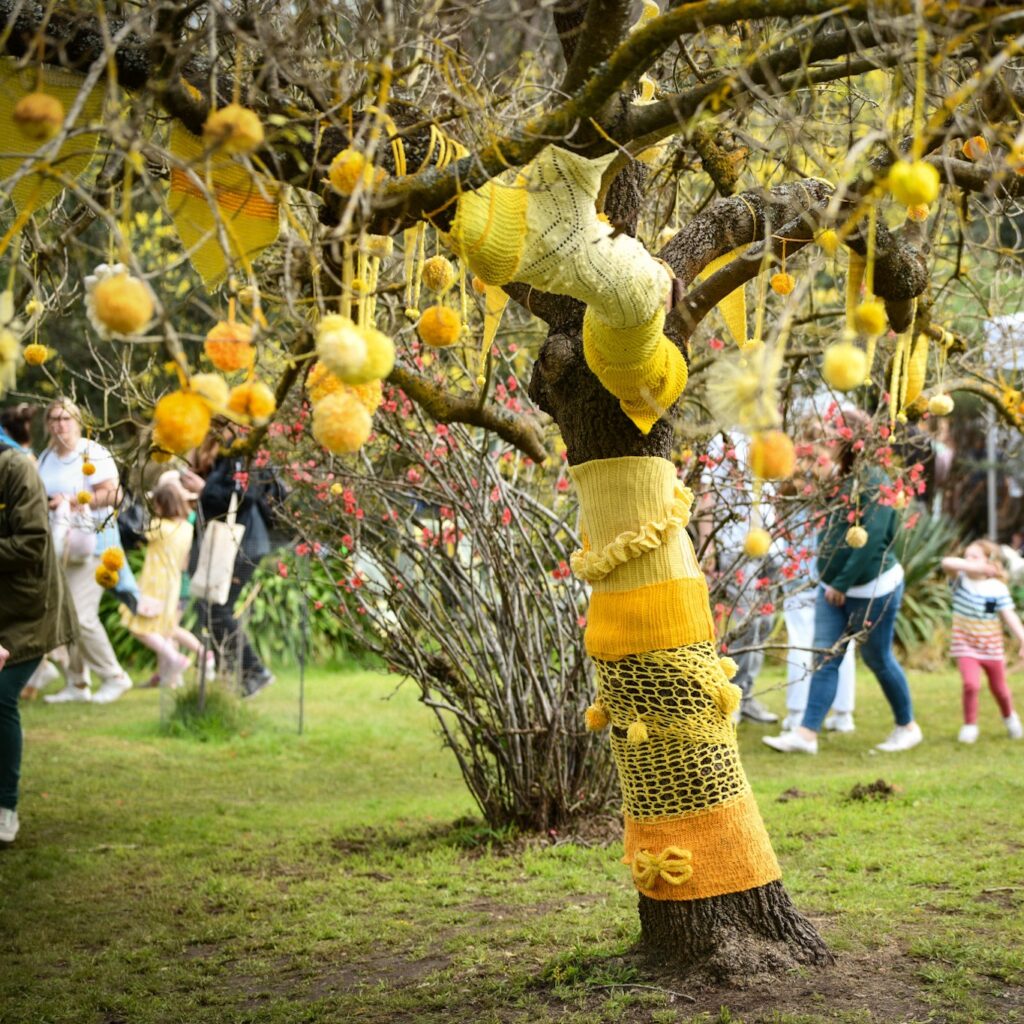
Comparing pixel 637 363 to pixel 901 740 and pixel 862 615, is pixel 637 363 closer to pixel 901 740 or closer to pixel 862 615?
pixel 862 615

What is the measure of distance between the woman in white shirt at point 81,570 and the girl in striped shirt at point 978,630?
498cm

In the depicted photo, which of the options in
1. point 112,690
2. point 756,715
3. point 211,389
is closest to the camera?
point 211,389

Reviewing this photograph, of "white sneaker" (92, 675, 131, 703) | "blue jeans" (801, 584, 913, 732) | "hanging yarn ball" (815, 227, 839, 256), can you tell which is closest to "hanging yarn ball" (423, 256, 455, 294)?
"hanging yarn ball" (815, 227, 839, 256)

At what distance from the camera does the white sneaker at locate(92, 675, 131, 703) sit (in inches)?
340

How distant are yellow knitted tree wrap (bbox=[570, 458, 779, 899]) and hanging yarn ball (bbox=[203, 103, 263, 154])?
5.46 feet

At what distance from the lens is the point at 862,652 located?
677 cm

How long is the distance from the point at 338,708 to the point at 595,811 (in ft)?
13.4

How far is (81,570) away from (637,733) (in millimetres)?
6102

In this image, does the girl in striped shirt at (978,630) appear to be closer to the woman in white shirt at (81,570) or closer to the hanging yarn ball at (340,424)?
the woman in white shirt at (81,570)

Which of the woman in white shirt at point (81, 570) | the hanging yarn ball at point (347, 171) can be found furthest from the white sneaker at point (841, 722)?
the hanging yarn ball at point (347, 171)

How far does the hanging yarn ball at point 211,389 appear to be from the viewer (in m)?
1.66

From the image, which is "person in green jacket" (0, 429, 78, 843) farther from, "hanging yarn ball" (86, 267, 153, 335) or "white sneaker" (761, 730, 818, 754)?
"white sneaker" (761, 730, 818, 754)

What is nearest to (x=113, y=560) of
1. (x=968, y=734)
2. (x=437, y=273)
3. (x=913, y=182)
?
(x=437, y=273)

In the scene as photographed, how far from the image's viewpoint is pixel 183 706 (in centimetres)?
759
